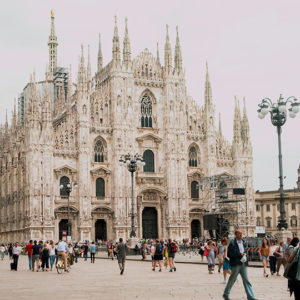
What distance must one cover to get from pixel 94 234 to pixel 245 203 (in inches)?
655

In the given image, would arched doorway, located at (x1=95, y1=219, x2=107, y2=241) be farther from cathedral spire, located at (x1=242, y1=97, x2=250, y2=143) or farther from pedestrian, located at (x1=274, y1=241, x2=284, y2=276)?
pedestrian, located at (x1=274, y1=241, x2=284, y2=276)

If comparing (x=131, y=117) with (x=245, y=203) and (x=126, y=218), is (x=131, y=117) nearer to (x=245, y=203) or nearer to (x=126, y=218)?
(x=126, y=218)

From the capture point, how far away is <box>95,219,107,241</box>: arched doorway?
58094 mm

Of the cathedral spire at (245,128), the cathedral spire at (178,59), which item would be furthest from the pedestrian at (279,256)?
the cathedral spire at (245,128)

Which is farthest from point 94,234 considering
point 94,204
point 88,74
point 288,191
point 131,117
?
point 288,191

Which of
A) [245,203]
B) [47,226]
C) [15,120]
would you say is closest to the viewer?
[47,226]

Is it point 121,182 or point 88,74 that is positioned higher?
point 88,74

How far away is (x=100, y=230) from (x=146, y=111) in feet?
42.4

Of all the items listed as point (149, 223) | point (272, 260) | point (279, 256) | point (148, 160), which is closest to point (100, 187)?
point (148, 160)

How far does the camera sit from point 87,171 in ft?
186

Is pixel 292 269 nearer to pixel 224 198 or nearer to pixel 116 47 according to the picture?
pixel 224 198

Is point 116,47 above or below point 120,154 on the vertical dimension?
above

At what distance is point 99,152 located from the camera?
192ft

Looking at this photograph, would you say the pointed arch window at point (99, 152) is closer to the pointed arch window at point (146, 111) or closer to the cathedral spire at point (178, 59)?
the pointed arch window at point (146, 111)
